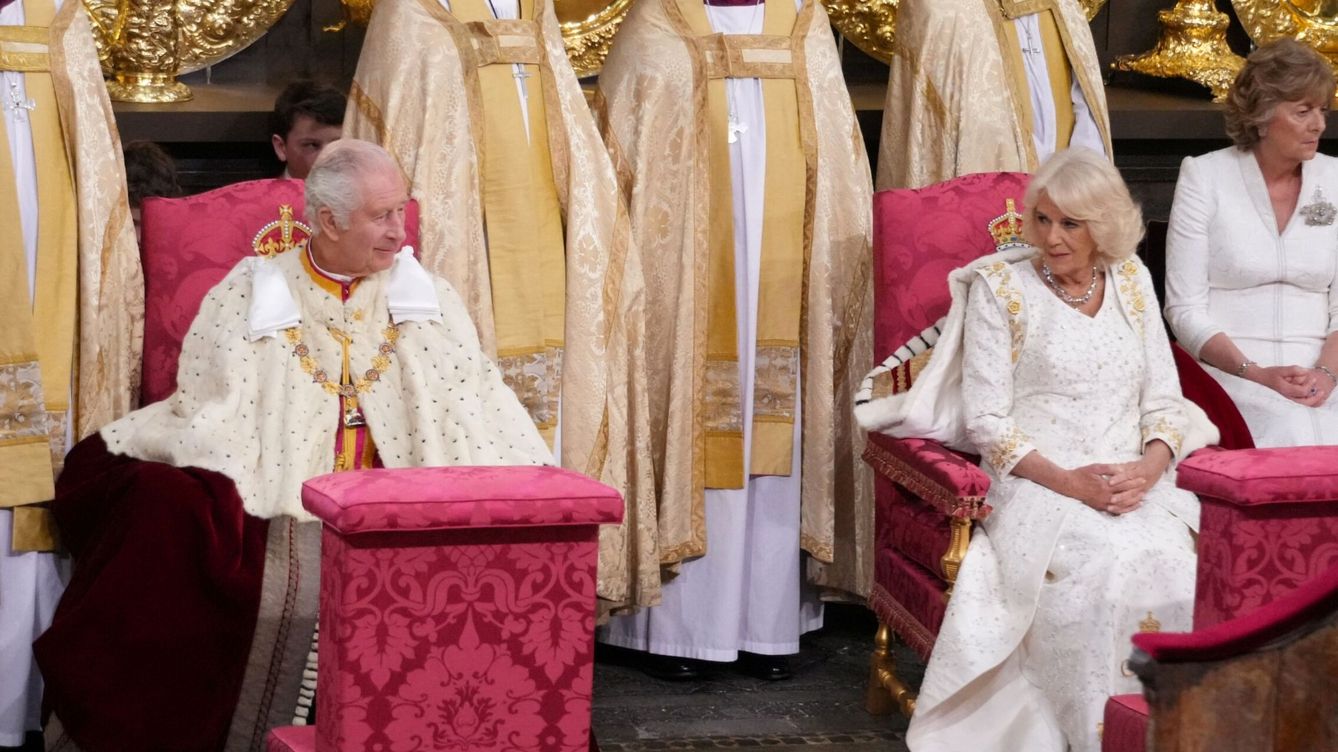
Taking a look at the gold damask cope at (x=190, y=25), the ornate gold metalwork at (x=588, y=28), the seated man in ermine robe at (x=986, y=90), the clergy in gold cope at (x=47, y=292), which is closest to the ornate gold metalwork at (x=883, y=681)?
the seated man in ermine robe at (x=986, y=90)

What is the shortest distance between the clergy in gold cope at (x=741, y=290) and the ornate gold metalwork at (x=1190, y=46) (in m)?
1.69

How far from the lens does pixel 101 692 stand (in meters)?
4.16

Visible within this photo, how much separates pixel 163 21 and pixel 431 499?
2805mm

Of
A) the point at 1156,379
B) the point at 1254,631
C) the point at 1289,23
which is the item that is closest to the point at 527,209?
the point at 1156,379

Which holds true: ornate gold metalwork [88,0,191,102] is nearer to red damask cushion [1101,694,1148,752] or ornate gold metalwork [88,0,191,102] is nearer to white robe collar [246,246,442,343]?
white robe collar [246,246,442,343]

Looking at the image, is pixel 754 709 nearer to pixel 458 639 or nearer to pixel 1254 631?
pixel 458 639

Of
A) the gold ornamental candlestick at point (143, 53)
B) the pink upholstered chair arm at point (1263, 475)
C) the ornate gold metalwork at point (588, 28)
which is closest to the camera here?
the pink upholstered chair arm at point (1263, 475)

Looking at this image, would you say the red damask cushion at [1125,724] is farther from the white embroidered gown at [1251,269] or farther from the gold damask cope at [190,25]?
the gold damask cope at [190,25]

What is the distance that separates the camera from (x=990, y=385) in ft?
14.8

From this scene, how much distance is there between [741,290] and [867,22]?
156 centimetres

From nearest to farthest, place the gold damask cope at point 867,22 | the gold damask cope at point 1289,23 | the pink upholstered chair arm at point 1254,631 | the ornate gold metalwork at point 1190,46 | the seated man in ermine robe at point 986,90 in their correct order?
the pink upholstered chair arm at point 1254,631, the seated man in ermine robe at point 986,90, the gold damask cope at point 867,22, the ornate gold metalwork at point 1190,46, the gold damask cope at point 1289,23

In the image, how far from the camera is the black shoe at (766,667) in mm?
5340

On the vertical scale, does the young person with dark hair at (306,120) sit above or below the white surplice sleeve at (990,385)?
above

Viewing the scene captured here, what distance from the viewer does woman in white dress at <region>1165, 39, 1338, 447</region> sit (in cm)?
515
